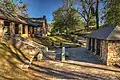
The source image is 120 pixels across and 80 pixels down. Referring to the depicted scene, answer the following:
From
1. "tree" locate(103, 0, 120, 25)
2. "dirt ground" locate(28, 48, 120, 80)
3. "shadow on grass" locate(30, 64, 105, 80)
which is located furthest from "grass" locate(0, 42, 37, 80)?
"tree" locate(103, 0, 120, 25)

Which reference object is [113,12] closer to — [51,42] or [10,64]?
[51,42]

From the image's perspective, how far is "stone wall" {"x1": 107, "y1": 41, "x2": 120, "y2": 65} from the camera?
2433cm

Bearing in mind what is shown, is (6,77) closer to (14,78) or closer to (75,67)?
(14,78)

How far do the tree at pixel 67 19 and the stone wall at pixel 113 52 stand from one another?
48639 millimetres

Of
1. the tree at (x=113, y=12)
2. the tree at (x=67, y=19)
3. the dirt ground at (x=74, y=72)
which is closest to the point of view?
the dirt ground at (x=74, y=72)

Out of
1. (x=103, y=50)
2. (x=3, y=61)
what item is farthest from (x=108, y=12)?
(x=3, y=61)

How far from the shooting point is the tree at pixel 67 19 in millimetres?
73125

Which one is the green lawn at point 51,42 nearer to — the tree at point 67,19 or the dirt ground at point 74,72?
the tree at point 67,19

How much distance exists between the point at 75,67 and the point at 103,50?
17.6 ft

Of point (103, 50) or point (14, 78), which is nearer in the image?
point (14, 78)

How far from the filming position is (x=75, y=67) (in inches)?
877

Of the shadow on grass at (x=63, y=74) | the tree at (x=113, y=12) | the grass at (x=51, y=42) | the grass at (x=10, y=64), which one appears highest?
the tree at (x=113, y=12)

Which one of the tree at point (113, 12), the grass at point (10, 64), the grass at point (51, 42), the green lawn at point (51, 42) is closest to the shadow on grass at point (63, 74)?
the grass at point (10, 64)

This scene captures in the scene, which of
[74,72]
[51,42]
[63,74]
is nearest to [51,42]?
[51,42]
